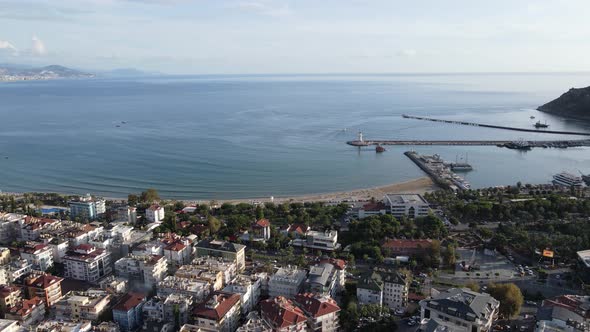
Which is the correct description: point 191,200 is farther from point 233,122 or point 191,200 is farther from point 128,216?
point 233,122

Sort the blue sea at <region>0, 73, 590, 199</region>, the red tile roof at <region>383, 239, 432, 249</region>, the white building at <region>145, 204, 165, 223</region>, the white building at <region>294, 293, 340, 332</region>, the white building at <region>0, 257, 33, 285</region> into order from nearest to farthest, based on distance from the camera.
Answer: the white building at <region>294, 293, 340, 332</region>, the white building at <region>0, 257, 33, 285</region>, the red tile roof at <region>383, 239, 432, 249</region>, the white building at <region>145, 204, 165, 223</region>, the blue sea at <region>0, 73, 590, 199</region>

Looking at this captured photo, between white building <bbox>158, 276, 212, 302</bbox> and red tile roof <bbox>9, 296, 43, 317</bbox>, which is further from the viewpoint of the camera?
white building <bbox>158, 276, 212, 302</bbox>

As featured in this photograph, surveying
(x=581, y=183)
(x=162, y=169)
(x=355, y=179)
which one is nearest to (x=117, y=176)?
(x=162, y=169)

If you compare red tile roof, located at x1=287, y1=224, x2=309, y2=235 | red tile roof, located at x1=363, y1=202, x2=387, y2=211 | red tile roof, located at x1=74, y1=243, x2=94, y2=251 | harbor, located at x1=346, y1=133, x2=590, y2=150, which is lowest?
red tile roof, located at x1=287, y1=224, x2=309, y2=235

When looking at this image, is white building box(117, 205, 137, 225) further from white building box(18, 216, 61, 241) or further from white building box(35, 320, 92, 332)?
white building box(35, 320, 92, 332)

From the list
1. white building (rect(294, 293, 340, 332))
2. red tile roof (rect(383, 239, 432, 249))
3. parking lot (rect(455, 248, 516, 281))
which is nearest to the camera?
white building (rect(294, 293, 340, 332))

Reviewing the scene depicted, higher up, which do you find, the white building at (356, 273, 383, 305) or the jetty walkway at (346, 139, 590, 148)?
the jetty walkway at (346, 139, 590, 148)

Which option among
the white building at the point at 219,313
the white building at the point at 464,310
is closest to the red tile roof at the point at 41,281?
the white building at the point at 219,313

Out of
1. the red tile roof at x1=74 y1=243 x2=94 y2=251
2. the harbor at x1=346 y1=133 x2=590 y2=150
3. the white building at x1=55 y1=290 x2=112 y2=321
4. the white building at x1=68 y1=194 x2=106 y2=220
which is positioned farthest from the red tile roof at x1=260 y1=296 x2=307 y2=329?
the harbor at x1=346 y1=133 x2=590 y2=150
